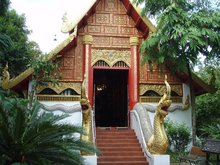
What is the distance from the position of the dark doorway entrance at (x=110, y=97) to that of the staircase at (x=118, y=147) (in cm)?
283

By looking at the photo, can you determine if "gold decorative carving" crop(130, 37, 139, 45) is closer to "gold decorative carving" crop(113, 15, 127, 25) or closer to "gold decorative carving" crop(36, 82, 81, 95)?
"gold decorative carving" crop(113, 15, 127, 25)

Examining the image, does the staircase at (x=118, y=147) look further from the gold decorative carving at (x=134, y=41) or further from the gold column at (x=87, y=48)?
the gold decorative carving at (x=134, y=41)

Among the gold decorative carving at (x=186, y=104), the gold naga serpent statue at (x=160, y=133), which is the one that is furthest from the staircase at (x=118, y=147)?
the gold decorative carving at (x=186, y=104)

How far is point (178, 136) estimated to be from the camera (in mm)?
9648

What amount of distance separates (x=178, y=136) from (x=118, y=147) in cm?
193

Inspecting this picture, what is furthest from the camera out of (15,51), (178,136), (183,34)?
(15,51)

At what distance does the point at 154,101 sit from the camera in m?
10.9

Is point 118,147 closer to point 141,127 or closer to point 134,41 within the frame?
point 141,127

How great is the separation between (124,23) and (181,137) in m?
4.29

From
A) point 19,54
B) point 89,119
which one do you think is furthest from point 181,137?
point 19,54

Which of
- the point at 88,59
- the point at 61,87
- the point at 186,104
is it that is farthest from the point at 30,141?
the point at 186,104

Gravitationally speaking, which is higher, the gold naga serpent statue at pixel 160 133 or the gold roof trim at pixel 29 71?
the gold roof trim at pixel 29 71

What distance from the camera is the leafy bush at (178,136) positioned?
9543mm

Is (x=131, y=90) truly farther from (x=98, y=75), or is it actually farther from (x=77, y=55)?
(x=98, y=75)
